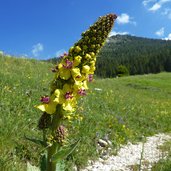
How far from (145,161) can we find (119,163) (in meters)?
0.66

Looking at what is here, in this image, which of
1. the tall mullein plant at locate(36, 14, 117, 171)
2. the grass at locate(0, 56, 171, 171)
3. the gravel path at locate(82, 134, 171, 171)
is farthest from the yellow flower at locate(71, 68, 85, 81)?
the gravel path at locate(82, 134, 171, 171)

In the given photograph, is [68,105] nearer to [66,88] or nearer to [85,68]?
[66,88]

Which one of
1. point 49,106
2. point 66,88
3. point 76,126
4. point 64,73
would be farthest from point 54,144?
point 76,126

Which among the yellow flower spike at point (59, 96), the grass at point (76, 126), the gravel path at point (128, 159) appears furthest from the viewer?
Result: the gravel path at point (128, 159)

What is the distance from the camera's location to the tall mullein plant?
2754 mm

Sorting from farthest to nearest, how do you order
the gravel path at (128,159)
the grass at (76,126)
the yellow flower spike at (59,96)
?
the gravel path at (128,159) → the grass at (76,126) → the yellow flower spike at (59,96)

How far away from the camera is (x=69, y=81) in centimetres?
281

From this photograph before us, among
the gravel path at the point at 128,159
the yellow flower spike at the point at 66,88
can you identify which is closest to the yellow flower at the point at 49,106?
the yellow flower spike at the point at 66,88

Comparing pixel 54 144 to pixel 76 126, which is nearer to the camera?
pixel 54 144

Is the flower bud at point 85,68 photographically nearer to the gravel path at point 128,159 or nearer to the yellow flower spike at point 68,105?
the yellow flower spike at point 68,105

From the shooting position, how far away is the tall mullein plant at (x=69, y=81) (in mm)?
2754

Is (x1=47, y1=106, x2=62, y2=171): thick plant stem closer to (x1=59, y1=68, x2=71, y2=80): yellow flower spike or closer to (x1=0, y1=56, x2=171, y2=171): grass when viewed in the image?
(x1=59, y1=68, x2=71, y2=80): yellow flower spike

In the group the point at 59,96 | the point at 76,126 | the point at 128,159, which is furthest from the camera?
the point at 76,126

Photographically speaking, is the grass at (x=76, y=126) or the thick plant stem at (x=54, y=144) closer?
the thick plant stem at (x=54, y=144)
